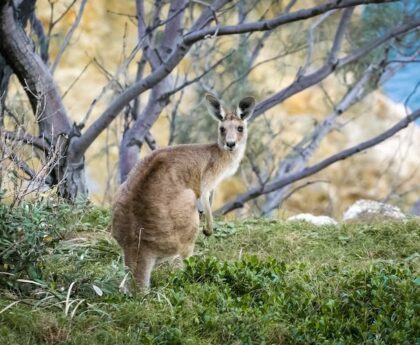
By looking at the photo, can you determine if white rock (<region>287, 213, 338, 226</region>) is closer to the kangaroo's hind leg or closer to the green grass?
the green grass

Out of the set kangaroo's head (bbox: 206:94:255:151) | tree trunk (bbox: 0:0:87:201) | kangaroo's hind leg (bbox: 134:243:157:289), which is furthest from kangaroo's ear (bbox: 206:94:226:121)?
kangaroo's hind leg (bbox: 134:243:157:289)

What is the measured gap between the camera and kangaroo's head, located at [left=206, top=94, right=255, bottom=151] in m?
6.55

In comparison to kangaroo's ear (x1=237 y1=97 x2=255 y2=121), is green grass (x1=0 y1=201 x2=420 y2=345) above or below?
below

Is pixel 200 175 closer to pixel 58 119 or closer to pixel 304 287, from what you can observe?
pixel 304 287

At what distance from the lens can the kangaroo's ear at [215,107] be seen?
6604 millimetres

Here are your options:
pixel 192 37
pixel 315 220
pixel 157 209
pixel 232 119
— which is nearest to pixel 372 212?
pixel 315 220

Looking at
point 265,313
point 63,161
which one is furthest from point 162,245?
point 63,161

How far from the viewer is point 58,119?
763cm

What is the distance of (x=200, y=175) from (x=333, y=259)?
1.08 m

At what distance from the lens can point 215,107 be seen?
6.69 m

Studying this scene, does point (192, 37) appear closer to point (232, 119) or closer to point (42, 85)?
point (232, 119)

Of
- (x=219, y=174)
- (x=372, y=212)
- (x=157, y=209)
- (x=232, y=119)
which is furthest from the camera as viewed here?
(x=372, y=212)

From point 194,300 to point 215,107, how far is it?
2175 millimetres

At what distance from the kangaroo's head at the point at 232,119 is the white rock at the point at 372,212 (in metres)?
1.76
